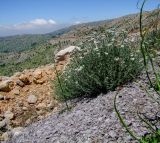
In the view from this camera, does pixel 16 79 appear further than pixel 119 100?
Yes

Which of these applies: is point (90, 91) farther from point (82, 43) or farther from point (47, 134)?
point (47, 134)

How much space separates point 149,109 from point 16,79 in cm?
768

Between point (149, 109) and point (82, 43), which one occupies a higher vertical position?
point (82, 43)

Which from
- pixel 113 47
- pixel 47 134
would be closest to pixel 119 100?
pixel 47 134

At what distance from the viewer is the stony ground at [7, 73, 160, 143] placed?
4.47m

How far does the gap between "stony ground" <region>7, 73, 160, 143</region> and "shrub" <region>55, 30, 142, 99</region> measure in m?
0.32

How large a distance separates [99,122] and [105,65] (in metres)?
2.02

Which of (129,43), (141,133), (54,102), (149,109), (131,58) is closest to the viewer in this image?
(141,133)

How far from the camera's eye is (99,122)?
199 inches

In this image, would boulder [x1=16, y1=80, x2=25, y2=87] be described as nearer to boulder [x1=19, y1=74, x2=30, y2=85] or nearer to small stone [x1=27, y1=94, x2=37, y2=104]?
boulder [x1=19, y1=74, x2=30, y2=85]

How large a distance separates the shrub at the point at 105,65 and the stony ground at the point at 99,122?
0.32 meters

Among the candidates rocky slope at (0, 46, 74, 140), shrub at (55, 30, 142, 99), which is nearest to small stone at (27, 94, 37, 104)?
rocky slope at (0, 46, 74, 140)

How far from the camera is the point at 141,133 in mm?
4105

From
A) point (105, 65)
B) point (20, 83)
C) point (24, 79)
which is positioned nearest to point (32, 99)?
point (20, 83)
